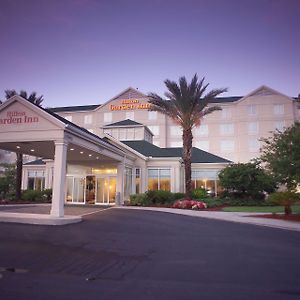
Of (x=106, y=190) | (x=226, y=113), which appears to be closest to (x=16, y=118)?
(x=106, y=190)

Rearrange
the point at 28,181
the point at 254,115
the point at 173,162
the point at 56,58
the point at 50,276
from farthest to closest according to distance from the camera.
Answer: the point at 254,115, the point at 28,181, the point at 173,162, the point at 56,58, the point at 50,276

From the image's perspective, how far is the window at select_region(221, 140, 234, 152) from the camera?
5894cm

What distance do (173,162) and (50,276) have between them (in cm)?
2649

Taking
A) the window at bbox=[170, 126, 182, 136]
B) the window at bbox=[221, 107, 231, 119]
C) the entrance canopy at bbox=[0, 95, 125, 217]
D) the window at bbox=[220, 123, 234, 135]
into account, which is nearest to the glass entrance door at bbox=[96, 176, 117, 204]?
the entrance canopy at bbox=[0, 95, 125, 217]

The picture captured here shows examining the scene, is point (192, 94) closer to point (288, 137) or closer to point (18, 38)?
point (288, 137)

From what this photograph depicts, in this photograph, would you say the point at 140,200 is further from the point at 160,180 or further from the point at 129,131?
the point at 129,131

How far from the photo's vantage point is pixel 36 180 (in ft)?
123

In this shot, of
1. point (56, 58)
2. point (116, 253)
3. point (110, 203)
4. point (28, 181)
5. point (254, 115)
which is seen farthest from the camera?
point (254, 115)

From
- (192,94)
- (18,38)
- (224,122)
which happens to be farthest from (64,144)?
(224,122)

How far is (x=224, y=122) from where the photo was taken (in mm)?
59406

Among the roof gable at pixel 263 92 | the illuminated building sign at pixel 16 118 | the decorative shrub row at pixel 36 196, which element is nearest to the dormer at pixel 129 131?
the decorative shrub row at pixel 36 196

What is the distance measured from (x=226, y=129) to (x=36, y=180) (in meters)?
37.1

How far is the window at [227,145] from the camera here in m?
58.9

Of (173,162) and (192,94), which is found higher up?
(192,94)
